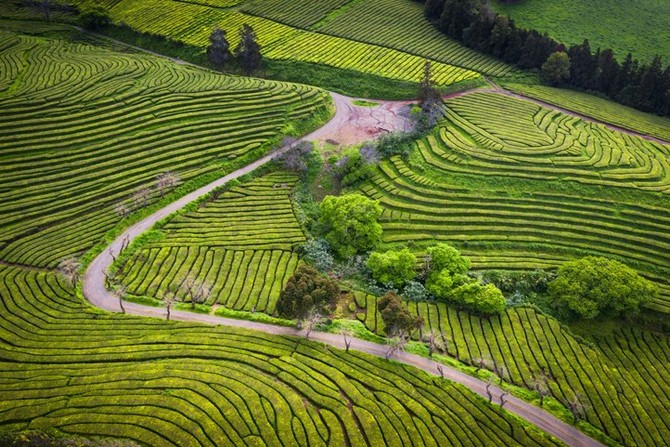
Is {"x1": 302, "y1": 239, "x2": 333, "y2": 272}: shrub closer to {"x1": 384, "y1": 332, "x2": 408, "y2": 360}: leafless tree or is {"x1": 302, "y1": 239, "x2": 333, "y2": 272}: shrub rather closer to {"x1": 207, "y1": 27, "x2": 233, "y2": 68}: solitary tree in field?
{"x1": 384, "y1": 332, "x2": 408, "y2": 360}: leafless tree

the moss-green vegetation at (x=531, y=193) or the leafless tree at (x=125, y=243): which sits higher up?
the moss-green vegetation at (x=531, y=193)

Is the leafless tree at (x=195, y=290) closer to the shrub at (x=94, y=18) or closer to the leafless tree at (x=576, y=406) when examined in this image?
the leafless tree at (x=576, y=406)

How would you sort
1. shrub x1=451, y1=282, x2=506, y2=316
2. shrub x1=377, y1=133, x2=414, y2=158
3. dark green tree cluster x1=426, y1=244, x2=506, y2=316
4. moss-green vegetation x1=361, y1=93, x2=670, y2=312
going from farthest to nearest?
1. shrub x1=377, y1=133, x2=414, y2=158
2. moss-green vegetation x1=361, y1=93, x2=670, y2=312
3. dark green tree cluster x1=426, y1=244, x2=506, y2=316
4. shrub x1=451, y1=282, x2=506, y2=316

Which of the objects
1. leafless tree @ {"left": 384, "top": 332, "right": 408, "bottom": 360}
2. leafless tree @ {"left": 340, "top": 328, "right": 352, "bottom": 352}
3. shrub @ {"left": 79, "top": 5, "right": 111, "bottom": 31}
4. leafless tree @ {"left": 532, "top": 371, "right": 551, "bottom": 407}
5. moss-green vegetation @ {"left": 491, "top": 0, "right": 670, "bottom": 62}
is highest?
moss-green vegetation @ {"left": 491, "top": 0, "right": 670, "bottom": 62}

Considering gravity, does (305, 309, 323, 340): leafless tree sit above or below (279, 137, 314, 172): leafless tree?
below

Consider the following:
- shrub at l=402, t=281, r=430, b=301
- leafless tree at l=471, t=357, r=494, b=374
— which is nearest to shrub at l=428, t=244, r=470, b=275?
shrub at l=402, t=281, r=430, b=301

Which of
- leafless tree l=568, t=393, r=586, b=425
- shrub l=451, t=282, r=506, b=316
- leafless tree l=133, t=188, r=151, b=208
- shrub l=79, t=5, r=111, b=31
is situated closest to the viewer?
leafless tree l=568, t=393, r=586, b=425

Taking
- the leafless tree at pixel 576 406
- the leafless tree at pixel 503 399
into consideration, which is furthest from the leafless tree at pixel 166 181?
the leafless tree at pixel 576 406
